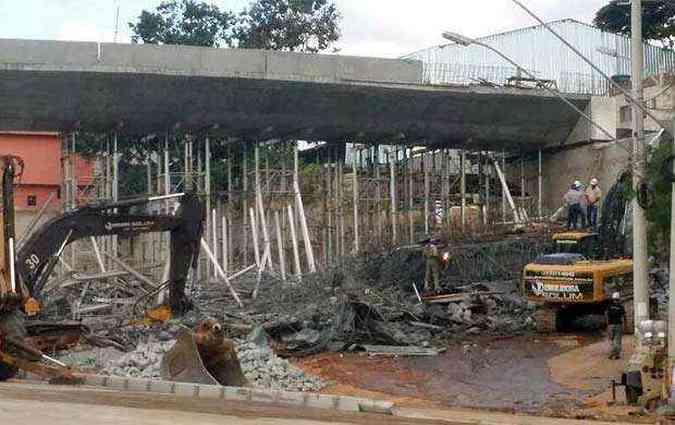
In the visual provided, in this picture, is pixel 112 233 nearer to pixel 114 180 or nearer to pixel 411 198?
pixel 114 180

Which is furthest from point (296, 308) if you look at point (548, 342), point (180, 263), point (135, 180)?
point (135, 180)

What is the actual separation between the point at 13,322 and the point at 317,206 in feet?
87.3

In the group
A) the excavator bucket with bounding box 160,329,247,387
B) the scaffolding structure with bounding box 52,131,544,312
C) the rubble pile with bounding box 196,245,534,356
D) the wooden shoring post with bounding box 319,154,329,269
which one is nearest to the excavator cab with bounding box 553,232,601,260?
the rubble pile with bounding box 196,245,534,356

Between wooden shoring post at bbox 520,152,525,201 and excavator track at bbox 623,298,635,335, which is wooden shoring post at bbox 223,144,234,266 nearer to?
wooden shoring post at bbox 520,152,525,201

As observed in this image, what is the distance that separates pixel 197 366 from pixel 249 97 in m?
19.4

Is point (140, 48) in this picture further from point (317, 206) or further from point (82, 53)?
point (317, 206)

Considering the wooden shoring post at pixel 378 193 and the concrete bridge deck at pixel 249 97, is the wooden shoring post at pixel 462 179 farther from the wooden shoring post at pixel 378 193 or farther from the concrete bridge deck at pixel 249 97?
the wooden shoring post at pixel 378 193

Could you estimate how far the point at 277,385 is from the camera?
20.3 metres

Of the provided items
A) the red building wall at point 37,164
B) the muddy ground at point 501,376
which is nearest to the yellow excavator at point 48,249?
the muddy ground at point 501,376

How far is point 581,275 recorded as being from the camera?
25078 mm

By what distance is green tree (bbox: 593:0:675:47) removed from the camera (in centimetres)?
5678

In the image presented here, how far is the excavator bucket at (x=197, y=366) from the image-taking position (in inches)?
747

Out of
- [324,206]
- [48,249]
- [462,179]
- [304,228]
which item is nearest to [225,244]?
[304,228]

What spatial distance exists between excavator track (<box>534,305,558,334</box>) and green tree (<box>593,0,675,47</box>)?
102 ft
